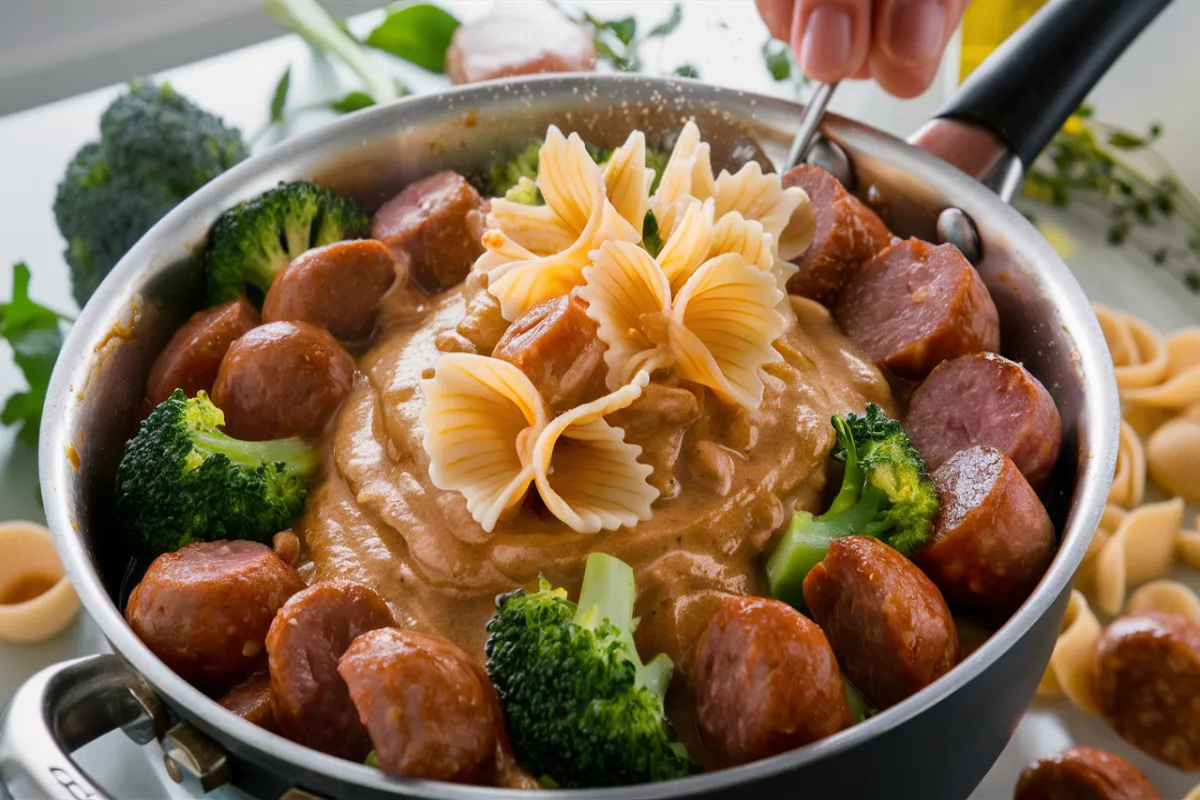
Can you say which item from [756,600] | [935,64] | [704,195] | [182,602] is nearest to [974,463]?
[756,600]

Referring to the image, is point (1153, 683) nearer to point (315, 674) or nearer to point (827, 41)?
point (827, 41)

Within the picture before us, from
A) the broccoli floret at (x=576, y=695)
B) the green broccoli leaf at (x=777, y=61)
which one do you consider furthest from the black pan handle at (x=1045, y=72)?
the broccoli floret at (x=576, y=695)

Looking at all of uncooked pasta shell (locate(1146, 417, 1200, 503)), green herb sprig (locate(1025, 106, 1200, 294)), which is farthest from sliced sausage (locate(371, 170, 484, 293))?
green herb sprig (locate(1025, 106, 1200, 294))

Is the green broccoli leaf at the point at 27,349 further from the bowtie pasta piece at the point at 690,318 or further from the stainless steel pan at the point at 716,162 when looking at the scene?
the bowtie pasta piece at the point at 690,318

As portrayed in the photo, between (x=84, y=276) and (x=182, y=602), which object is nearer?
(x=182, y=602)

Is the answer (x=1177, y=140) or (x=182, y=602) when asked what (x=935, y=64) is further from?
(x=182, y=602)
